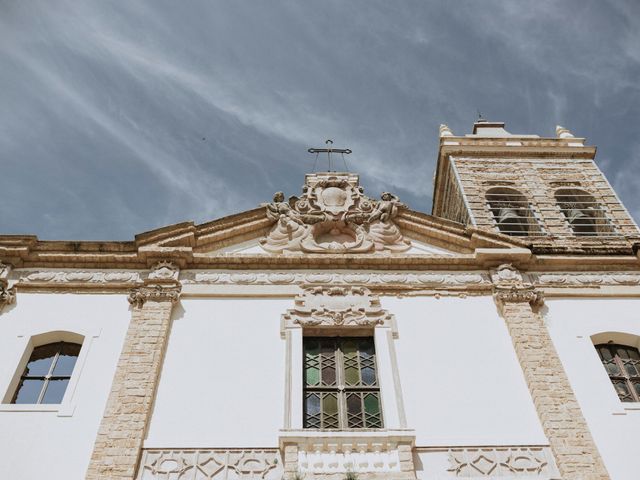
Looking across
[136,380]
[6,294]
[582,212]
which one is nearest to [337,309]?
[136,380]

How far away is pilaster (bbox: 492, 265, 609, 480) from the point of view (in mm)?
10109

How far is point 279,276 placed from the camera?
44.4ft

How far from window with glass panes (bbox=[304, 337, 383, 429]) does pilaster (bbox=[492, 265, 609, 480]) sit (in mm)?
2609

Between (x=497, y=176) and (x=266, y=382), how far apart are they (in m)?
12.4

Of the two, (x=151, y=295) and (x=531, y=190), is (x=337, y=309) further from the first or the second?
(x=531, y=190)

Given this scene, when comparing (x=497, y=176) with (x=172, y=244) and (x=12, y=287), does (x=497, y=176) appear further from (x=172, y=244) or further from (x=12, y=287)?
(x=12, y=287)

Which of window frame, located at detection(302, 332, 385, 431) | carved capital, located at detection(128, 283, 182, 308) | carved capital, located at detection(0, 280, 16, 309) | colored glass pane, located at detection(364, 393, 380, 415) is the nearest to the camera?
window frame, located at detection(302, 332, 385, 431)

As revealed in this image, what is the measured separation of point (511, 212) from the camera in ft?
62.9

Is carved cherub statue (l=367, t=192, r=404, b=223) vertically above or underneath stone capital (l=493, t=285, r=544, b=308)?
above

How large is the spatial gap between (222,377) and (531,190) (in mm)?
12321

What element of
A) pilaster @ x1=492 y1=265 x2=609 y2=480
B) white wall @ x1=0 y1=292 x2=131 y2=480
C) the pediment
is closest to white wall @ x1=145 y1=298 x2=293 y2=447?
white wall @ x1=0 y1=292 x2=131 y2=480

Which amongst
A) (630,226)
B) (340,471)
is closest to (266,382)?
(340,471)

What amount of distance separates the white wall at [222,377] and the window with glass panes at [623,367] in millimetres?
5872

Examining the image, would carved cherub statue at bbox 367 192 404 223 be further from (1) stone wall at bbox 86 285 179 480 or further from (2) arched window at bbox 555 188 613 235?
(2) arched window at bbox 555 188 613 235
